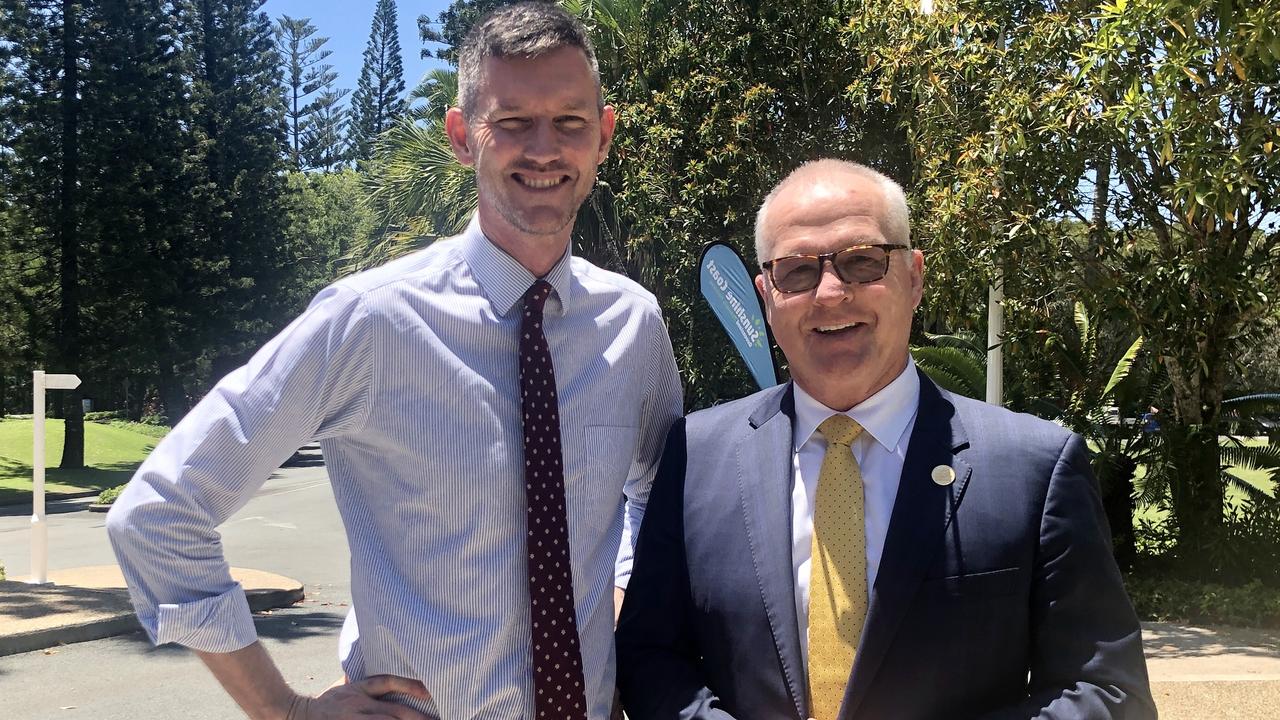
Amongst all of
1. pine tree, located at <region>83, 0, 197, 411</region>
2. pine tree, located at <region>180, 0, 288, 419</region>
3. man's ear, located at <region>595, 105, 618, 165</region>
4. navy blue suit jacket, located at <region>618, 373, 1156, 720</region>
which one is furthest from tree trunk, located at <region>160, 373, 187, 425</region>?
navy blue suit jacket, located at <region>618, 373, 1156, 720</region>

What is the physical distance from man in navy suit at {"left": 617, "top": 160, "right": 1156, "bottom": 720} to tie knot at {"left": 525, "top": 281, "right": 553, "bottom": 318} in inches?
16.9

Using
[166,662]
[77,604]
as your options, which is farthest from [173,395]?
[166,662]

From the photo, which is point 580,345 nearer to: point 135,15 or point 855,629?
point 855,629

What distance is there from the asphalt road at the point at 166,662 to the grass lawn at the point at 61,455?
11.1m

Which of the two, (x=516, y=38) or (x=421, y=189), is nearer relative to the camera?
(x=516, y=38)

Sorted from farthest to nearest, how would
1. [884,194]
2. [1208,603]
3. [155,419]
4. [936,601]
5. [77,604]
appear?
1. [155,419]
2. [1208,603]
3. [77,604]
4. [884,194]
5. [936,601]

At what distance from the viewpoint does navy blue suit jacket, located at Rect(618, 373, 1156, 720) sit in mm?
1996

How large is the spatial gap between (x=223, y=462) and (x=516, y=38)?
1061 millimetres

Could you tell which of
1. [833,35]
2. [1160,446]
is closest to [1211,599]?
[1160,446]

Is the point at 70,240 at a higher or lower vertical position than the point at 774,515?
higher

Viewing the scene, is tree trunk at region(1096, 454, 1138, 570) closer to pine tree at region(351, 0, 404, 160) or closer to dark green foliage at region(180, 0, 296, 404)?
dark green foliage at region(180, 0, 296, 404)

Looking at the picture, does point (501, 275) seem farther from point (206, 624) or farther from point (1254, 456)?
point (1254, 456)

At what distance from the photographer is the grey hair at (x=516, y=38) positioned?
7.66 feet

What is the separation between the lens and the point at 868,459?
2.21 meters
